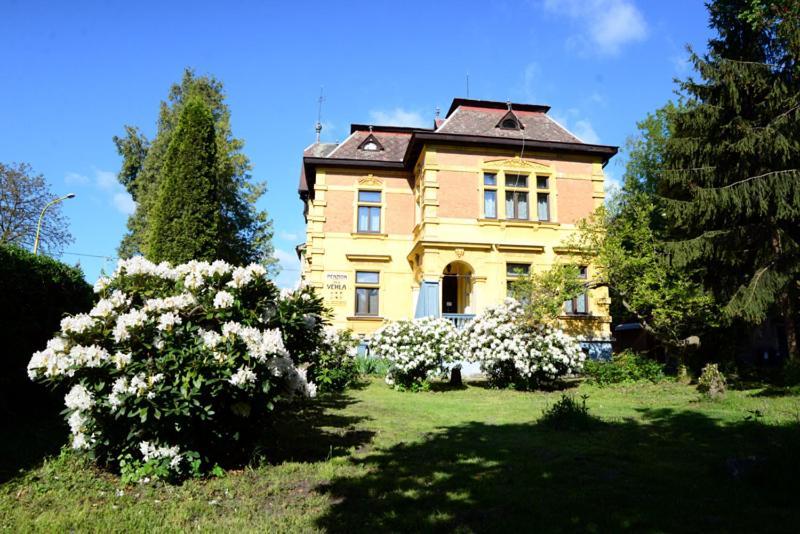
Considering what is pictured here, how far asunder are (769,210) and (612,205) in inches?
807

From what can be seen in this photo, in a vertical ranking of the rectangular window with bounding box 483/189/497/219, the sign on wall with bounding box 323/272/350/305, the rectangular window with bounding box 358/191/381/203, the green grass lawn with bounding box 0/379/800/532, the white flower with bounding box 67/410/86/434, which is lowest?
the green grass lawn with bounding box 0/379/800/532

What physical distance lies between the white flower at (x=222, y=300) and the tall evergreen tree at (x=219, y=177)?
72.2ft

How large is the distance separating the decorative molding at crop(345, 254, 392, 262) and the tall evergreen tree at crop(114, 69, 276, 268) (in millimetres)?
7879

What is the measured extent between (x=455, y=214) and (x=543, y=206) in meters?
3.96

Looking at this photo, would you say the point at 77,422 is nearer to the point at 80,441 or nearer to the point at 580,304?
the point at 80,441

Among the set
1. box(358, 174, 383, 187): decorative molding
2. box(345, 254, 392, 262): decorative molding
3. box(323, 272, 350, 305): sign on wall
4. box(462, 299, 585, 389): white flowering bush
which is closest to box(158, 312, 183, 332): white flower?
box(462, 299, 585, 389): white flowering bush

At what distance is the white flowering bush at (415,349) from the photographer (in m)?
12.8

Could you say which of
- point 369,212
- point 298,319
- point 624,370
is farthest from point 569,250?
point 298,319

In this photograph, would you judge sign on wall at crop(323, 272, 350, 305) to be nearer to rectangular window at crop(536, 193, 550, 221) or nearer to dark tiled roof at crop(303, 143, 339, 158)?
rectangular window at crop(536, 193, 550, 221)

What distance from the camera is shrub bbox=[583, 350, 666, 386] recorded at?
1449 cm

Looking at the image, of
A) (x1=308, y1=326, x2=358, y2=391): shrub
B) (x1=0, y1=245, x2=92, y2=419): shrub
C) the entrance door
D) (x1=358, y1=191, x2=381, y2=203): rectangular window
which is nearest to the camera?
(x1=0, y1=245, x2=92, y2=419): shrub

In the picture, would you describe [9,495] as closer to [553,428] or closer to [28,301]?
[28,301]

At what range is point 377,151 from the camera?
948 inches

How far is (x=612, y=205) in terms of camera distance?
32156 mm
